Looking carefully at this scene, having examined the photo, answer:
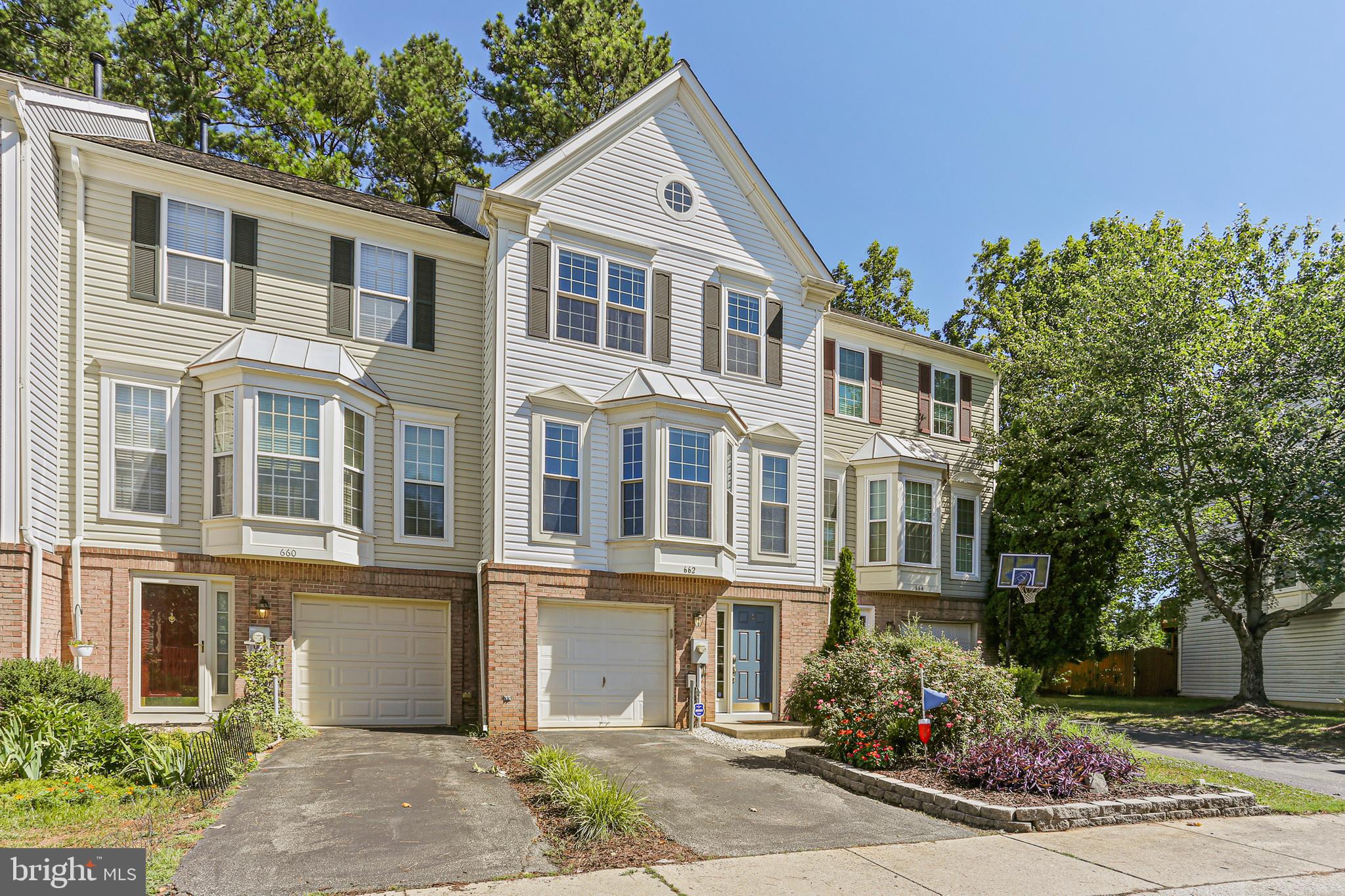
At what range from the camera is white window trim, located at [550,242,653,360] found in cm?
1552

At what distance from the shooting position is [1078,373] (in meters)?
20.7

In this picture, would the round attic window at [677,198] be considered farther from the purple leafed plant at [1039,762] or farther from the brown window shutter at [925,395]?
the purple leafed plant at [1039,762]

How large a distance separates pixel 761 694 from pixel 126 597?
10507 millimetres

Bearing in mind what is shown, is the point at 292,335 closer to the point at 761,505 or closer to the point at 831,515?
the point at 761,505

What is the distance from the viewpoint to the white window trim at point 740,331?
56.3 ft

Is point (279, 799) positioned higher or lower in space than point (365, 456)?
lower

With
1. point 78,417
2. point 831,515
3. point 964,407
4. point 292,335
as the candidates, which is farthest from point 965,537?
point 78,417

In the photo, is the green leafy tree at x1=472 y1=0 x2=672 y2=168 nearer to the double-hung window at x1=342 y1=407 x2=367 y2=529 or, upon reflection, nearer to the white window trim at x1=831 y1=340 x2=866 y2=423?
the white window trim at x1=831 y1=340 x2=866 y2=423

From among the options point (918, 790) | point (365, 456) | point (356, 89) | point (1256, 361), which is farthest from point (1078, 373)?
point (356, 89)

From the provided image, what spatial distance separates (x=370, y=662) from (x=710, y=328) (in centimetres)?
824

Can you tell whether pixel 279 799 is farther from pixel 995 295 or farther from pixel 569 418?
pixel 995 295

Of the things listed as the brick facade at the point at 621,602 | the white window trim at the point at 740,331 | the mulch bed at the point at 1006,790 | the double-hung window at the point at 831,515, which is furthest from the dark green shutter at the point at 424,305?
the mulch bed at the point at 1006,790

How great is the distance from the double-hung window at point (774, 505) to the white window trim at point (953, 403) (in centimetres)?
609

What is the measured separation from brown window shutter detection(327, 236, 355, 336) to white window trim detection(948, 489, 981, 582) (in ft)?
46.2
